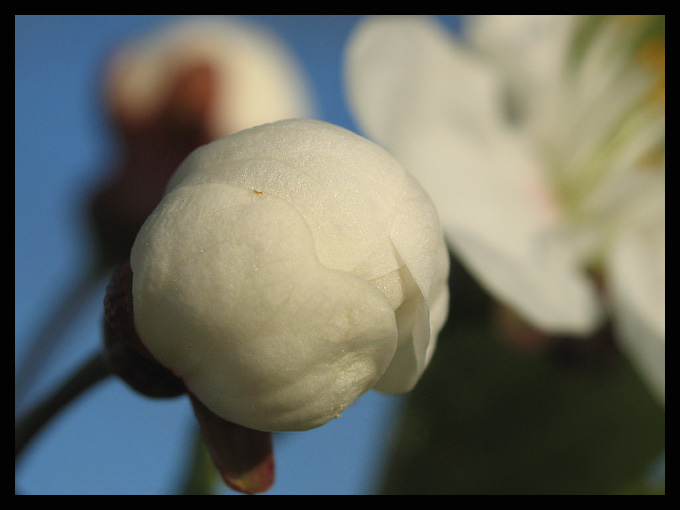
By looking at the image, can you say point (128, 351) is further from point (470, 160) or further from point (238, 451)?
point (470, 160)

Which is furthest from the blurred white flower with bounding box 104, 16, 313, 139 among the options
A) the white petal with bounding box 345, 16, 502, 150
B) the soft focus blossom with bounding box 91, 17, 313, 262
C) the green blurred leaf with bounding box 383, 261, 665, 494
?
the green blurred leaf with bounding box 383, 261, 665, 494

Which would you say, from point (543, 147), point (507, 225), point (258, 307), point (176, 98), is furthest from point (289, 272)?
point (176, 98)

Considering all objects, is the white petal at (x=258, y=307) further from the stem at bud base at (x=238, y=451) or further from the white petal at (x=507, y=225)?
the white petal at (x=507, y=225)

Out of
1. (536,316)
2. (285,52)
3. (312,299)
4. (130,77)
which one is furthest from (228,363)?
(285,52)

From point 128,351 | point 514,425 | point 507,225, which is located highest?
point 128,351

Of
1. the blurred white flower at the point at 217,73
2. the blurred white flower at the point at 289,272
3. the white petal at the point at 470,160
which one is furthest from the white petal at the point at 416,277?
the blurred white flower at the point at 217,73
